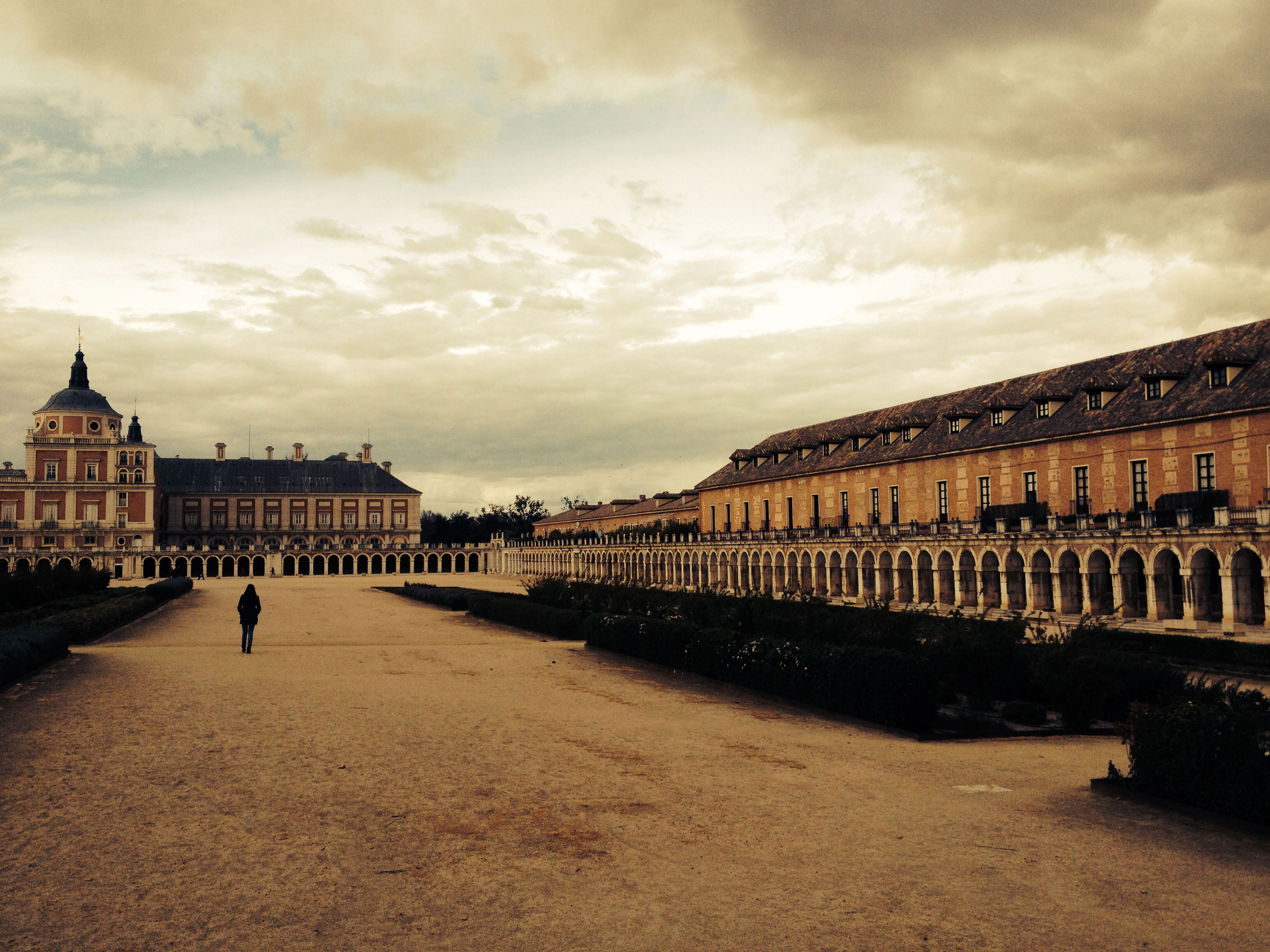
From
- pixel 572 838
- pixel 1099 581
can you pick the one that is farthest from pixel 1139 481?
pixel 572 838

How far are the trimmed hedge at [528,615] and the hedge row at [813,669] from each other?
6572 mm

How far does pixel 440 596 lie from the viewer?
49.1 meters

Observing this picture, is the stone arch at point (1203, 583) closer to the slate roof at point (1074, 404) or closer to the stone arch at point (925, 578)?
the slate roof at point (1074, 404)

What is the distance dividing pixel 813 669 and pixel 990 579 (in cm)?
3343

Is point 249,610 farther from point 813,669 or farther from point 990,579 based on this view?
point 990,579

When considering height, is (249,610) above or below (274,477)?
below

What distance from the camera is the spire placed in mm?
106750

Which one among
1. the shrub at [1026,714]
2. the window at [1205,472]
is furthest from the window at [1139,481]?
the shrub at [1026,714]

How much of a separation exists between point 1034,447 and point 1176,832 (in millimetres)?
41390

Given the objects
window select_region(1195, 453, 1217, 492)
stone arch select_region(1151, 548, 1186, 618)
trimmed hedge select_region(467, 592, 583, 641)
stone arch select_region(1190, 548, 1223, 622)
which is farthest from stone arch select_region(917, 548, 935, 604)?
trimmed hedge select_region(467, 592, 583, 641)

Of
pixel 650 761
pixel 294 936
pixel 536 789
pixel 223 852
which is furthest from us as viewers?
pixel 650 761

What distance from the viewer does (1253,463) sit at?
119ft

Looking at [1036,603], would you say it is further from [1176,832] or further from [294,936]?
[294,936]

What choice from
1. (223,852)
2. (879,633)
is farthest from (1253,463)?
(223,852)
